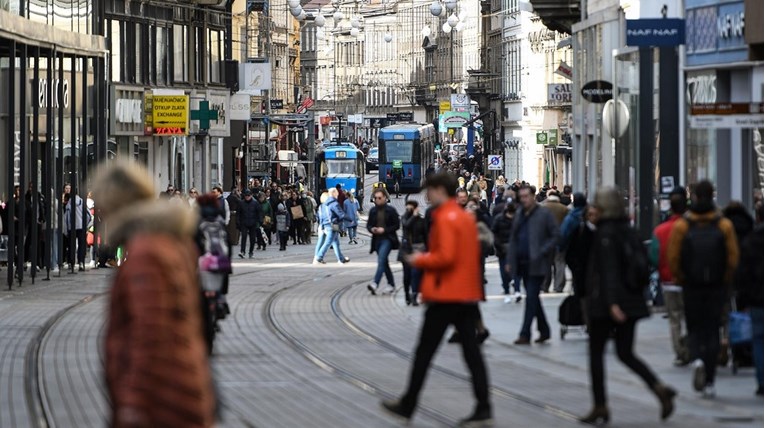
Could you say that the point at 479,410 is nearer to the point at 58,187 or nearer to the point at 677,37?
the point at 677,37

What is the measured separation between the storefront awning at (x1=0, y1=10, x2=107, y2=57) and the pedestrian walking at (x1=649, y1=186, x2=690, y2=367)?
1501 cm

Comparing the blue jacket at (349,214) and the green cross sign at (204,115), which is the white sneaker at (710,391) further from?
the green cross sign at (204,115)

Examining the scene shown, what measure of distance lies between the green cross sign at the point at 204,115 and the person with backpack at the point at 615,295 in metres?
44.5

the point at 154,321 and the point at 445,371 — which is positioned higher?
the point at 154,321

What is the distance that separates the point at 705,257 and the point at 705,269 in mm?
91

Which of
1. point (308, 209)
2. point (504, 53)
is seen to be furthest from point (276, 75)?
point (308, 209)

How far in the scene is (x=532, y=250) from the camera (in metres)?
19.4

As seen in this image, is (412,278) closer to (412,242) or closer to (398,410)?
(412,242)

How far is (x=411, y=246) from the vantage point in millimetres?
25141

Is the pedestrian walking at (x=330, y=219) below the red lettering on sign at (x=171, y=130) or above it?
below

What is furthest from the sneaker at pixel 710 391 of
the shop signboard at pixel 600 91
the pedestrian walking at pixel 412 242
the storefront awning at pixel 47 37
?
the storefront awning at pixel 47 37

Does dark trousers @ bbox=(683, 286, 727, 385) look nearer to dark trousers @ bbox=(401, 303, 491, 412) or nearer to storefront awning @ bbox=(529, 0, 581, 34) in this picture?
dark trousers @ bbox=(401, 303, 491, 412)

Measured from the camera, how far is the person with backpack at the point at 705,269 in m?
14.5

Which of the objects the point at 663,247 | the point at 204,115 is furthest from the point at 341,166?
the point at 663,247
